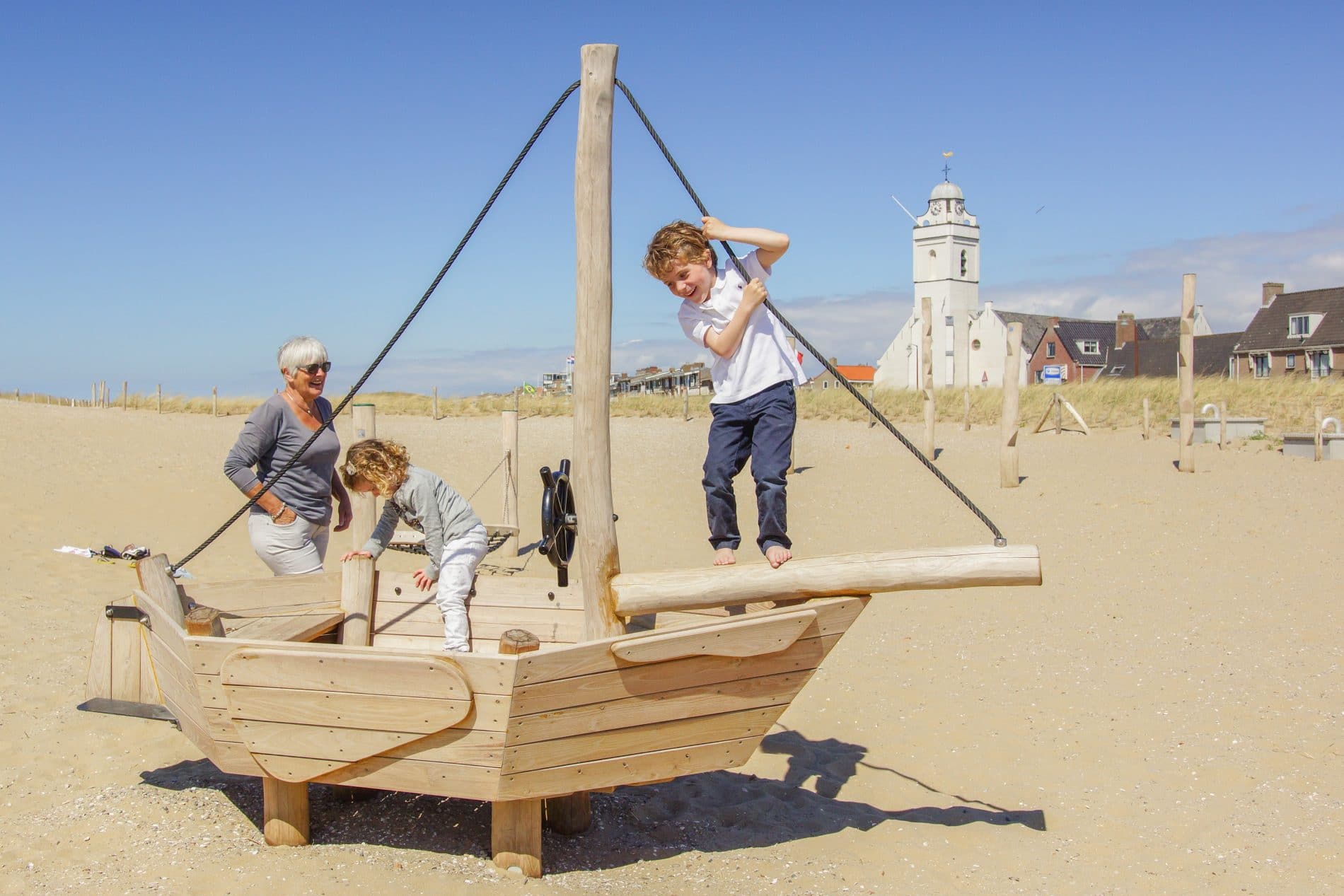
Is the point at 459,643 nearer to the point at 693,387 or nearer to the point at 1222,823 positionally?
the point at 1222,823

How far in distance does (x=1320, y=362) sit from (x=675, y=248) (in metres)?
42.9

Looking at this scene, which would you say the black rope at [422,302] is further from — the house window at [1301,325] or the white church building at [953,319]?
the house window at [1301,325]

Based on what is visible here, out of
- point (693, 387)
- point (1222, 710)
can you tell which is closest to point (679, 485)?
point (1222, 710)

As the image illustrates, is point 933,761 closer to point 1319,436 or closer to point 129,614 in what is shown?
point 129,614

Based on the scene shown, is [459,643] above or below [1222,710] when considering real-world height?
above

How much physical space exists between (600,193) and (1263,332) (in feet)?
151

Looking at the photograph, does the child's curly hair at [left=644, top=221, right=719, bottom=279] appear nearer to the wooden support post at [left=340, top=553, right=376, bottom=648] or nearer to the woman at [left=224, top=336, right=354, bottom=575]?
the woman at [left=224, top=336, right=354, bottom=575]

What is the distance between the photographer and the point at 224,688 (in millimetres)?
3863

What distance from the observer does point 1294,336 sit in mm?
41156

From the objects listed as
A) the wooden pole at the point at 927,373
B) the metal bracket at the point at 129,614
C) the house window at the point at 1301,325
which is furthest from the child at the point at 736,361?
the house window at the point at 1301,325

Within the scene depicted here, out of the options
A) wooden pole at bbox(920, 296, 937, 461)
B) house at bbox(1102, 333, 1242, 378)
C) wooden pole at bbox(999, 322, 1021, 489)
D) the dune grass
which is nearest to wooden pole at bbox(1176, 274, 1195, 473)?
wooden pole at bbox(999, 322, 1021, 489)

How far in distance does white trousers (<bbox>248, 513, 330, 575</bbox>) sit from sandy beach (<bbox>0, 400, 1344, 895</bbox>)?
41.9 inches

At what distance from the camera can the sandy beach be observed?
4.24m

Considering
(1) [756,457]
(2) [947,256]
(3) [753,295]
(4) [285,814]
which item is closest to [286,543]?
(4) [285,814]
